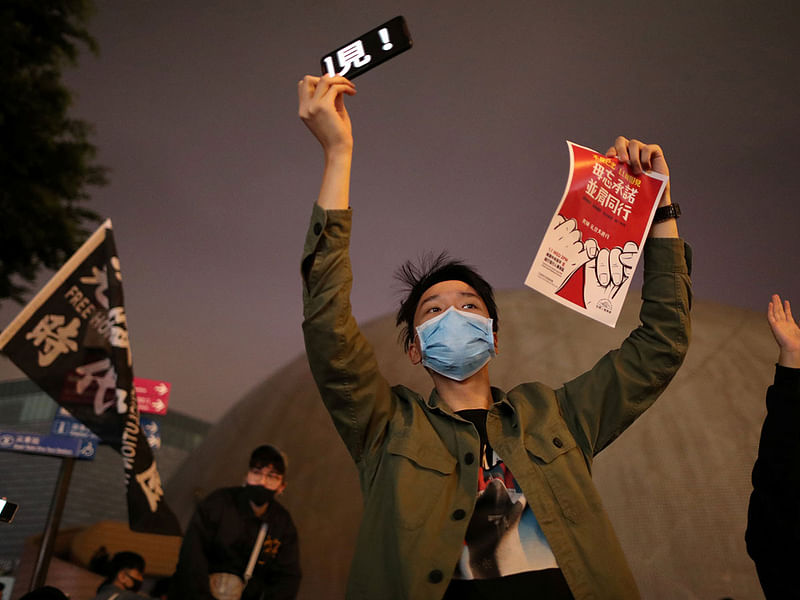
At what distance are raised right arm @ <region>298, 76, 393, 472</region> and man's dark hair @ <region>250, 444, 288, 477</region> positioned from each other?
255cm

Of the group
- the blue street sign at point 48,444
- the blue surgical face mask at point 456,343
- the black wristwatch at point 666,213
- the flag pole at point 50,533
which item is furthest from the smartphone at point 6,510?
the blue street sign at point 48,444

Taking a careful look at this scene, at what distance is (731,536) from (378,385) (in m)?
7.15

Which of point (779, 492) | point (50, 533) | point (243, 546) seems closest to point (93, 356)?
point (50, 533)

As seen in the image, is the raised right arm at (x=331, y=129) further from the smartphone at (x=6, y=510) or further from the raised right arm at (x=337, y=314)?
the smartphone at (x=6, y=510)

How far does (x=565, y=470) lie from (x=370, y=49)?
1.46m

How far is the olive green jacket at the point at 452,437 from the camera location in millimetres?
1615

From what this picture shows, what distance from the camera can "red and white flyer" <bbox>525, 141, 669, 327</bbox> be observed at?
2.13 m

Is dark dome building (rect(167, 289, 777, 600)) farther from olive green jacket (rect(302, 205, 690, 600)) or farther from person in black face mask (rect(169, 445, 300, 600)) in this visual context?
olive green jacket (rect(302, 205, 690, 600))

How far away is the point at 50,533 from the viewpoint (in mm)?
3910

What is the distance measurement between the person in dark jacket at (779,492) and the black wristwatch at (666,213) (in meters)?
0.62

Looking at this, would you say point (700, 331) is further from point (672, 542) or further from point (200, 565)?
point (200, 565)

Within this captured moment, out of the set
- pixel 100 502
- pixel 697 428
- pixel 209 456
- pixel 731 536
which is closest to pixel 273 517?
pixel 731 536

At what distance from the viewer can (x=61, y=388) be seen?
363cm

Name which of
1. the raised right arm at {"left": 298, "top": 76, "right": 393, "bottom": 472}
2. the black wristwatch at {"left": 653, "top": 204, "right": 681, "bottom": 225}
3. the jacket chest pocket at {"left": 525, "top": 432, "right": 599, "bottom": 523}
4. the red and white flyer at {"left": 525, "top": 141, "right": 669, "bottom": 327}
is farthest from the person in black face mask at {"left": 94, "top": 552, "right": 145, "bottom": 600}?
the black wristwatch at {"left": 653, "top": 204, "right": 681, "bottom": 225}
